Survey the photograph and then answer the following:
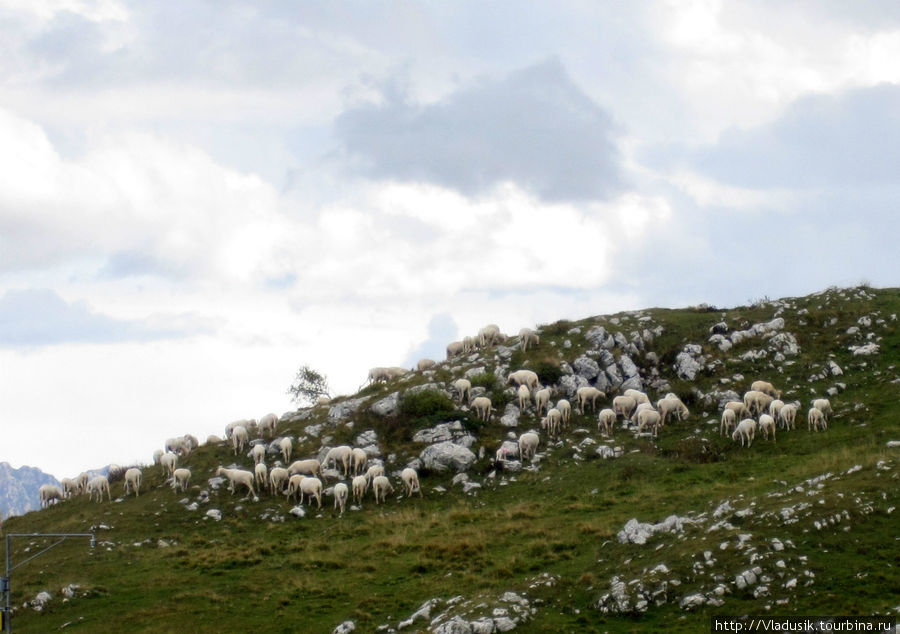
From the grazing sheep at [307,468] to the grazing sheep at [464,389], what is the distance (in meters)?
10.4

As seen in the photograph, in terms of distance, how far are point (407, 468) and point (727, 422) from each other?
17.2 meters

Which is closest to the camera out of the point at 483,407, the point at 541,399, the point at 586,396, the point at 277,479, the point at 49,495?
the point at 277,479

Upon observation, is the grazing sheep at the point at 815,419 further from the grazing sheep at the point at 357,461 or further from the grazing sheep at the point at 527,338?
the grazing sheep at the point at 357,461

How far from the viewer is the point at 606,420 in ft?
153

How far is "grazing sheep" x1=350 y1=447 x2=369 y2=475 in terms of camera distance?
144 ft

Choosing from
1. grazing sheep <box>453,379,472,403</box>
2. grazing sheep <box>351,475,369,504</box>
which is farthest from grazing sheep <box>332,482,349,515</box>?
grazing sheep <box>453,379,472,403</box>

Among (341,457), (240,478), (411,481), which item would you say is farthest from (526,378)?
(240,478)

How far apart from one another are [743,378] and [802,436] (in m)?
8.62

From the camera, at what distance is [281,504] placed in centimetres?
4175

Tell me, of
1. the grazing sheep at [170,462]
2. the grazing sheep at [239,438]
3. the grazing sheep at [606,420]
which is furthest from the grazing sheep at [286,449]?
the grazing sheep at [606,420]

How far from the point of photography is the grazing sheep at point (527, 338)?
55375 mm

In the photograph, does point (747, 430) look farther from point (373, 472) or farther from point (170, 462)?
point (170, 462)

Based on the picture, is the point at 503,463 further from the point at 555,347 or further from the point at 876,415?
the point at 876,415

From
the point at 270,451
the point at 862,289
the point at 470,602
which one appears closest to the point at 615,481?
the point at 470,602
